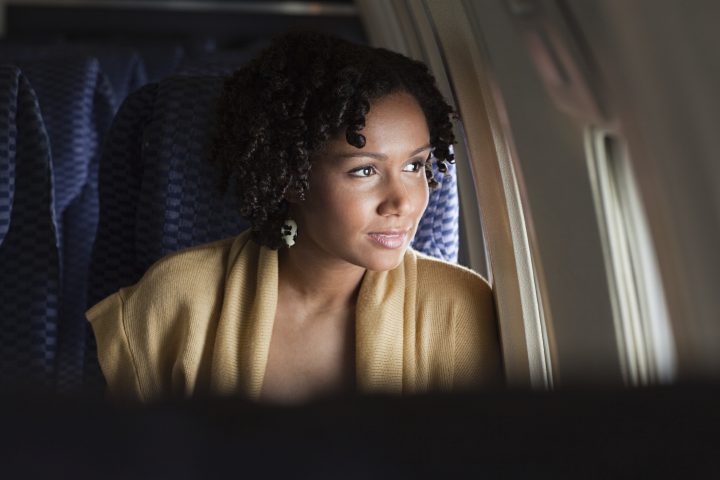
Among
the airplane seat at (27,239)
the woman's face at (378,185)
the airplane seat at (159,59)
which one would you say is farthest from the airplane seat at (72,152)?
the airplane seat at (159,59)

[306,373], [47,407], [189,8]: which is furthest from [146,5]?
[47,407]

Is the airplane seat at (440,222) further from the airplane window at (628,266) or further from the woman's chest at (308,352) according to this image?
the airplane window at (628,266)

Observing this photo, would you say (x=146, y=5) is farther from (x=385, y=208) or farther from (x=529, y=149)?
(x=529, y=149)

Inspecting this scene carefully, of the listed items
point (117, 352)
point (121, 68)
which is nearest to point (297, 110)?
point (117, 352)

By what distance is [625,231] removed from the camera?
0.66 metres

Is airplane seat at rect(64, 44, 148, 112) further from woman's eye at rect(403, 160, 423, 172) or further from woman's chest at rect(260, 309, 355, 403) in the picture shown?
woman's eye at rect(403, 160, 423, 172)

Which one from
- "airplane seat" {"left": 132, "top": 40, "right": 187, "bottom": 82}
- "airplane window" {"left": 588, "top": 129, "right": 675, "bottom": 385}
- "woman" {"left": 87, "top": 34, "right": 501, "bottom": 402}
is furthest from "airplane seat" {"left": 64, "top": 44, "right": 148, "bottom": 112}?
"airplane window" {"left": 588, "top": 129, "right": 675, "bottom": 385}

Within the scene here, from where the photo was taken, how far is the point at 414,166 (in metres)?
1.47

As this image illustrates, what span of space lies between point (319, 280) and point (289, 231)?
103 millimetres

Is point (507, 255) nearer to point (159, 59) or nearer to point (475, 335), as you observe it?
point (475, 335)

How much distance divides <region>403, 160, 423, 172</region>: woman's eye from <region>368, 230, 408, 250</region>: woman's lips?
0.34ft

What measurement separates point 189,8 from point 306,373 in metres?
4.44

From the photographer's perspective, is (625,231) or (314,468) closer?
(314,468)

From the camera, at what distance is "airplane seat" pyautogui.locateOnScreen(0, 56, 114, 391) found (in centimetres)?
193
